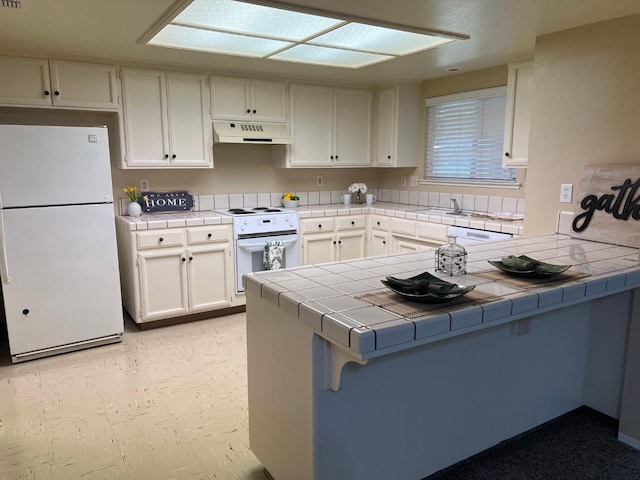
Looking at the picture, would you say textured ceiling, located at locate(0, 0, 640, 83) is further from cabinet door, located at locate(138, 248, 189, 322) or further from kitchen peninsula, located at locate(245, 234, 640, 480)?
cabinet door, located at locate(138, 248, 189, 322)

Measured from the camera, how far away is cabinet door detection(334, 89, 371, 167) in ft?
15.8

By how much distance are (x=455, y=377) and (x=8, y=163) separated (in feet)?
9.51

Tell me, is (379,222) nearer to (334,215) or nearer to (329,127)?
(334,215)

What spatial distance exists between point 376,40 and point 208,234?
2.00 m

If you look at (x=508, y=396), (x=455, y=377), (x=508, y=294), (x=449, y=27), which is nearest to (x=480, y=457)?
(x=508, y=396)

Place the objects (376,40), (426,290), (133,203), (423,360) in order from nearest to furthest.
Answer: (426,290) → (423,360) → (376,40) → (133,203)

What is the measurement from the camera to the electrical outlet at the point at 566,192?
8.99 ft

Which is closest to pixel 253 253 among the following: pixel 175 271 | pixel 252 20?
pixel 175 271

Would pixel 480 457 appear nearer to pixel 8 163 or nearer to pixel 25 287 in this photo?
pixel 25 287

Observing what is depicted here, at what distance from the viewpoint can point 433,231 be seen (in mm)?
4008

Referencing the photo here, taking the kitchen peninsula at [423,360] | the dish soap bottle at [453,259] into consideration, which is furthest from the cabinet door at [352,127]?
the dish soap bottle at [453,259]

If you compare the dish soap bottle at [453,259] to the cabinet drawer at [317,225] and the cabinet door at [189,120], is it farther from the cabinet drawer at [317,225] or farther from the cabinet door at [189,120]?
the cabinet door at [189,120]

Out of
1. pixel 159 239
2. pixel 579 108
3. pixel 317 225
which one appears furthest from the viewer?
pixel 317 225

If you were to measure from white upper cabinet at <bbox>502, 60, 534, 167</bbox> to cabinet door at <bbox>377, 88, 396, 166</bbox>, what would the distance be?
1.34 m
